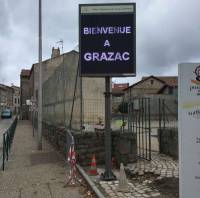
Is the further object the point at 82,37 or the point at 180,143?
the point at 82,37

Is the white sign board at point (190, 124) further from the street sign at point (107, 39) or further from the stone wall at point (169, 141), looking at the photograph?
the stone wall at point (169, 141)

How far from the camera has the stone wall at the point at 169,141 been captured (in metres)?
13.8

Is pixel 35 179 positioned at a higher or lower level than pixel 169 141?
lower

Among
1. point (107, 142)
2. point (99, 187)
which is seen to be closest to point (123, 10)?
point (107, 142)

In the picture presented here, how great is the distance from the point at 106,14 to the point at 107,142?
9.58ft

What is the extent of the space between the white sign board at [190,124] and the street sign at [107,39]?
460 cm

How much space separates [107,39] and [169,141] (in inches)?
194

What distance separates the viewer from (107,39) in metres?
10.6

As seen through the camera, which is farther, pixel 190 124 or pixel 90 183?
pixel 90 183

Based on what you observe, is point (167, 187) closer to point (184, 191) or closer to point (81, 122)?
point (184, 191)

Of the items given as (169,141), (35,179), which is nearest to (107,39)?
(35,179)

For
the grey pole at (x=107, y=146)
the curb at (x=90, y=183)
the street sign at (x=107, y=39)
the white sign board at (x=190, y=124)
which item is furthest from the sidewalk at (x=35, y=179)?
the white sign board at (x=190, y=124)

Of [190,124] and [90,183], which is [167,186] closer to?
[90,183]

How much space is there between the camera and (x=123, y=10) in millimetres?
10734
